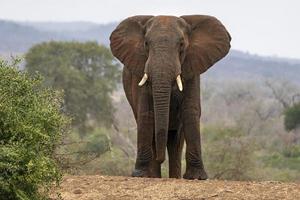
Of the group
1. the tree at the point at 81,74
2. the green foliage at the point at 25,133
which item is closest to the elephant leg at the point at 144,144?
the green foliage at the point at 25,133

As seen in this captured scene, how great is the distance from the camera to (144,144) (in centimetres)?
1138

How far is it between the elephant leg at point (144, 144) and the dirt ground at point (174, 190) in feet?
4.42

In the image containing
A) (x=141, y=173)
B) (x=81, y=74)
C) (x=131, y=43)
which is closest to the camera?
(x=141, y=173)

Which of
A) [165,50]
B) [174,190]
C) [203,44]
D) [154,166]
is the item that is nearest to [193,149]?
[154,166]

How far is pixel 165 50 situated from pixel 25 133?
3.71 meters

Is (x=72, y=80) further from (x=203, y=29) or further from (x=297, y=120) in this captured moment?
(x=203, y=29)

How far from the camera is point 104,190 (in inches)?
371

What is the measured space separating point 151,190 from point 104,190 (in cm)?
57

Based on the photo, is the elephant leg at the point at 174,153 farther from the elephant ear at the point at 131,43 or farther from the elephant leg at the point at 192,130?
the elephant ear at the point at 131,43

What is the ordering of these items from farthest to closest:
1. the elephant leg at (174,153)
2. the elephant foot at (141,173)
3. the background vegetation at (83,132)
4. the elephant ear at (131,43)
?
the elephant leg at (174,153), the elephant ear at (131,43), the elephant foot at (141,173), the background vegetation at (83,132)

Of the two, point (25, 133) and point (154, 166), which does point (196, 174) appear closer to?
point (154, 166)

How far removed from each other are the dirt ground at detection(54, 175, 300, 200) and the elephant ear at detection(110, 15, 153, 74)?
7.59 feet

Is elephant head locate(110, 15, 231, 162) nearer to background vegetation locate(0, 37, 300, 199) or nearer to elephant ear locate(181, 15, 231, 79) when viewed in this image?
elephant ear locate(181, 15, 231, 79)

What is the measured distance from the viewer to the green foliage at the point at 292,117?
4294cm
